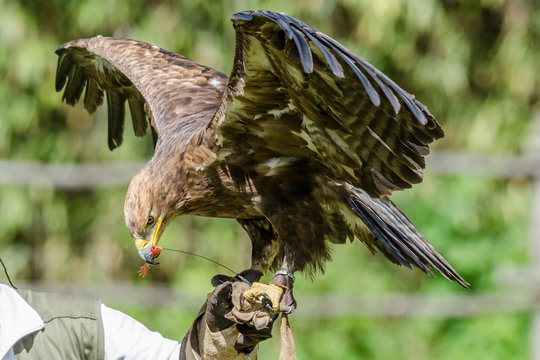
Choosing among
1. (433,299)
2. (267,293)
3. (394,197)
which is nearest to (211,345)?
(267,293)

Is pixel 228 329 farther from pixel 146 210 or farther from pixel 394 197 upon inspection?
pixel 394 197

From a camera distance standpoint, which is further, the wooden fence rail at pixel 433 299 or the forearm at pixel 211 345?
the wooden fence rail at pixel 433 299

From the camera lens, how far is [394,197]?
629cm

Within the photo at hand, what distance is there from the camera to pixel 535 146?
217 inches

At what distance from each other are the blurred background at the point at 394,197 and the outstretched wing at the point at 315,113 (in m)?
3.35

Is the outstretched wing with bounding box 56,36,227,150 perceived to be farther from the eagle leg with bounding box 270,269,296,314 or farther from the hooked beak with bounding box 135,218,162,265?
the eagle leg with bounding box 270,269,296,314

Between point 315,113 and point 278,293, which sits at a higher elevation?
point 315,113

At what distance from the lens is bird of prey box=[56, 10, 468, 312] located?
2.42m

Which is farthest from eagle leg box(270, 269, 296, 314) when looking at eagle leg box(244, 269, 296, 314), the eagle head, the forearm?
the eagle head

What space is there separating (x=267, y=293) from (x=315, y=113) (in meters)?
0.56

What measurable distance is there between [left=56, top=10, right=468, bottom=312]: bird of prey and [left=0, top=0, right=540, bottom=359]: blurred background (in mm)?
3165

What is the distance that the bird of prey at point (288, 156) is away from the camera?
7.93 feet

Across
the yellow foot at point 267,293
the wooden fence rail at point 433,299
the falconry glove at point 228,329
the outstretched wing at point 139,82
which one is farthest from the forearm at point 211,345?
the wooden fence rail at point 433,299

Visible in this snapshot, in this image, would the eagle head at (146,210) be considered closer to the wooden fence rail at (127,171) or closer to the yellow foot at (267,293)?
the yellow foot at (267,293)
